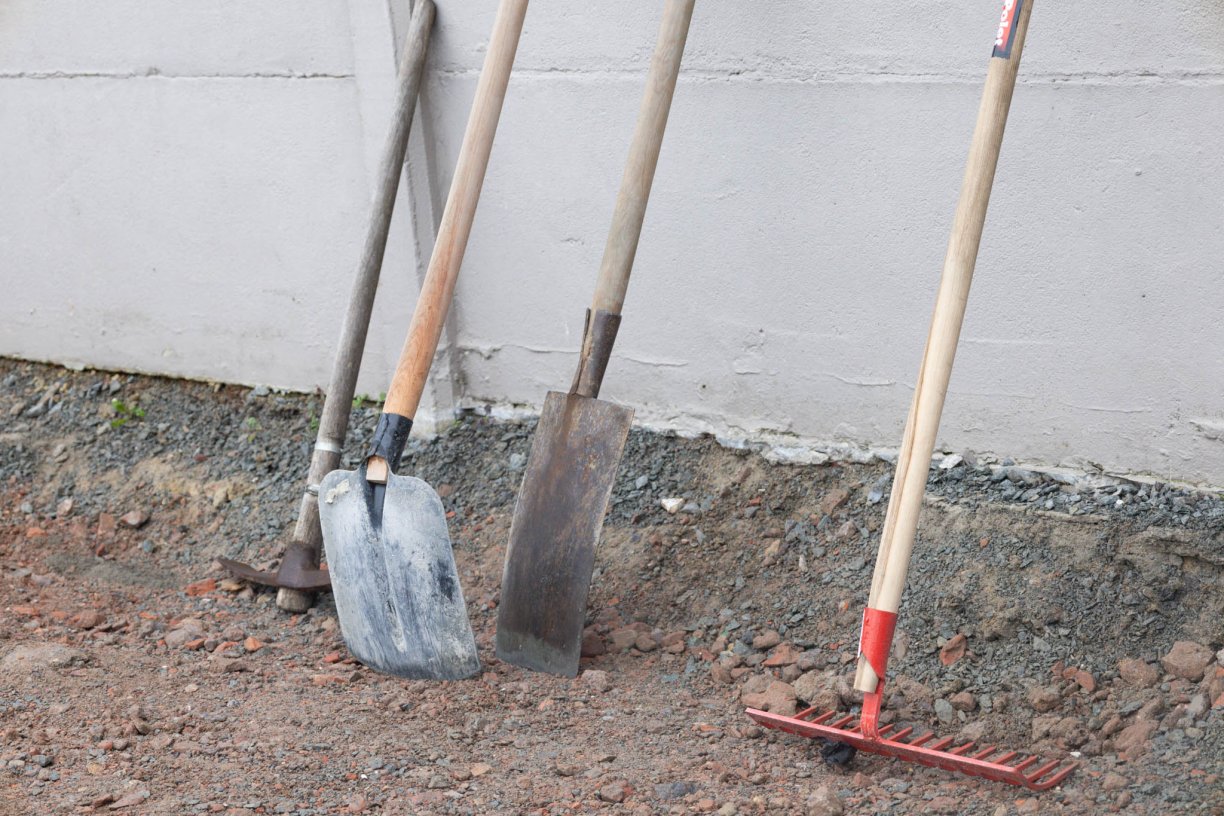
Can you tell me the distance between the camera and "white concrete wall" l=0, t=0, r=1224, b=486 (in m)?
2.53

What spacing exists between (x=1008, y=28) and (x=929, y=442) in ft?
2.50

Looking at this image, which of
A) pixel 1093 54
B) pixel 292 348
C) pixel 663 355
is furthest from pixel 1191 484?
pixel 292 348

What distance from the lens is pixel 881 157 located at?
2715 millimetres

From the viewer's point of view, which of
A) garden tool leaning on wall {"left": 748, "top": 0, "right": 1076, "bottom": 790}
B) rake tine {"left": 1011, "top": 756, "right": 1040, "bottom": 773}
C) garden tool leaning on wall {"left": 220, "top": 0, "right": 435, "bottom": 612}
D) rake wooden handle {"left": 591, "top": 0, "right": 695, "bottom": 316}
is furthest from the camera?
garden tool leaning on wall {"left": 220, "top": 0, "right": 435, "bottom": 612}

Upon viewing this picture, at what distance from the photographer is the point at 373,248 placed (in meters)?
3.06

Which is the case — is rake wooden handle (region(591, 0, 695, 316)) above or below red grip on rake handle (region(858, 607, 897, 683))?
above

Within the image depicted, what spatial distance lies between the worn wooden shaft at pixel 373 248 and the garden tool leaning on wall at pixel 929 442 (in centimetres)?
141

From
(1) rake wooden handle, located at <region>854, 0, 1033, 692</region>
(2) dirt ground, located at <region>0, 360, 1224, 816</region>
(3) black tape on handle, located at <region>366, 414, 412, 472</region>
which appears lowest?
(2) dirt ground, located at <region>0, 360, 1224, 816</region>

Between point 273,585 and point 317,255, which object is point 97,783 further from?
point 317,255

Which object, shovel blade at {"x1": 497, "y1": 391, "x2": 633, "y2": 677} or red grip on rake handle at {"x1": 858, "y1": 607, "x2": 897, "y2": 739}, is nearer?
red grip on rake handle at {"x1": 858, "y1": 607, "x2": 897, "y2": 739}

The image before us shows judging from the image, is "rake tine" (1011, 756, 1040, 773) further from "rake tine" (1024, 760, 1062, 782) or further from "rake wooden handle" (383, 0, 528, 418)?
"rake wooden handle" (383, 0, 528, 418)

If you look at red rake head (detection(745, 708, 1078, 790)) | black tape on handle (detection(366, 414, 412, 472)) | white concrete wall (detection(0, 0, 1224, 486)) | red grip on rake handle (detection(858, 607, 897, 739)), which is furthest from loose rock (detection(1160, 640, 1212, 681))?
black tape on handle (detection(366, 414, 412, 472))

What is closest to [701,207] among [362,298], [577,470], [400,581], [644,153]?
[644,153]

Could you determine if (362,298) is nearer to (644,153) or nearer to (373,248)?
(373,248)
